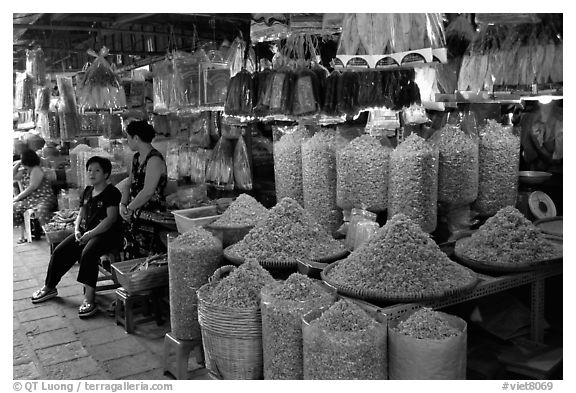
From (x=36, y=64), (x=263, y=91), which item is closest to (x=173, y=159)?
(x=36, y=64)

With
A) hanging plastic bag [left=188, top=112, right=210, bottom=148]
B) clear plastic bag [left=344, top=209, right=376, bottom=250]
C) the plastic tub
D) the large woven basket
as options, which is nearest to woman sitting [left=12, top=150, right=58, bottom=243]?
hanging plastic bag [left=188, top=112, right=210, bottom=148]

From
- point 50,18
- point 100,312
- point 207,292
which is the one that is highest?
point 50,18

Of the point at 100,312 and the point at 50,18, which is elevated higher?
the point at 50,18

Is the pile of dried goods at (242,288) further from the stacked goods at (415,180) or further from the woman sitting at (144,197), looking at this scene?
the woman sitting at (144,197)

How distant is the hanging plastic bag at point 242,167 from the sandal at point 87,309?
49.0 inches

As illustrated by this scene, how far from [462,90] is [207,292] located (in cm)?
138

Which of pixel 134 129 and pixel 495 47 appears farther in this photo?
pixel 134 129

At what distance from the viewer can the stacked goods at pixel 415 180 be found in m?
2.49

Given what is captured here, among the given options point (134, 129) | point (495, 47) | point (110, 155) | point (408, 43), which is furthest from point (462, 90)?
point (110, 155)

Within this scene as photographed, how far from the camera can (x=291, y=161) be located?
2.96 meters

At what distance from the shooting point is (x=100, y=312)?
371 cm

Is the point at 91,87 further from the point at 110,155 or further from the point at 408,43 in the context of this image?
the point at 408,43
